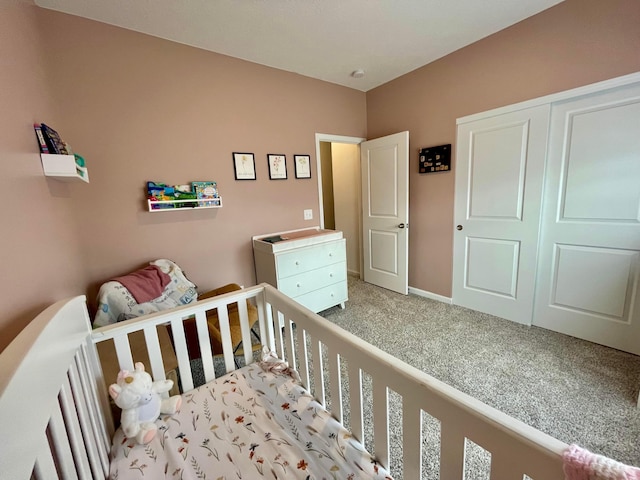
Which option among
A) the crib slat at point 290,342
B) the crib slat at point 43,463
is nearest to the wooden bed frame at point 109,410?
the crib slat at point 43,463

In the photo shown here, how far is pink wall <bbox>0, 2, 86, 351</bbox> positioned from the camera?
2.87 feet

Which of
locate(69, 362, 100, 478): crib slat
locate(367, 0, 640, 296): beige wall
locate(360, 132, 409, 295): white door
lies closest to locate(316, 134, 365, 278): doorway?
locate(360, 132, 409, 295): white door

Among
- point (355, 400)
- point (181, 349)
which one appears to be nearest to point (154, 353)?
point (181, 349)

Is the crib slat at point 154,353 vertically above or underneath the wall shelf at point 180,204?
underneath

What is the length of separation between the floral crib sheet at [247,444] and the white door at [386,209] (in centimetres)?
229

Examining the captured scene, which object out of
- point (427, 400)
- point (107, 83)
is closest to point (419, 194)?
point (427, 400)

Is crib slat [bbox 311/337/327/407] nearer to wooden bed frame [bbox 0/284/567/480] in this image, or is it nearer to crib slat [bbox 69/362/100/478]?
wooden bed frame [bbox 0/284/567/480]

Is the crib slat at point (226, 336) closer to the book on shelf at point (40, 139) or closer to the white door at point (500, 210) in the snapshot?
the book on shelf at point (40, 139)

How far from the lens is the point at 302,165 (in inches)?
118

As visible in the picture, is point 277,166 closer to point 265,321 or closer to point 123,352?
point 265,321

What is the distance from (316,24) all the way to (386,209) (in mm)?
1980

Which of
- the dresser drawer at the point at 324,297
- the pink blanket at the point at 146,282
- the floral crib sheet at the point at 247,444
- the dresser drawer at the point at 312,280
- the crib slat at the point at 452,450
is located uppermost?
the pink blanket at the point at 146,282

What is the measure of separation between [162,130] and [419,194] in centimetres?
263

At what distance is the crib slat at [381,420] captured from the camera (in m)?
0.91
